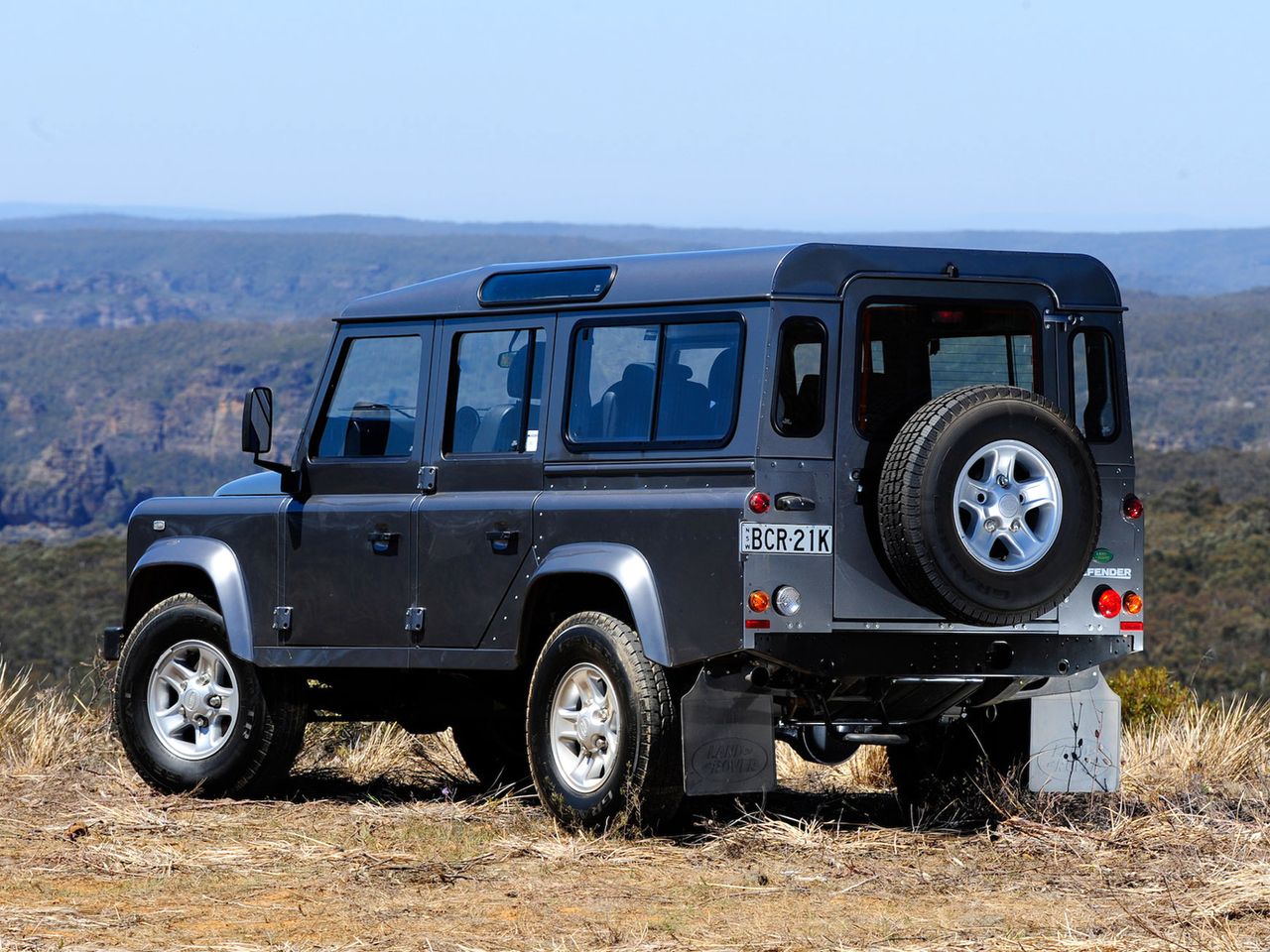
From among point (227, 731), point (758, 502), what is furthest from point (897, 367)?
point (227, 731)

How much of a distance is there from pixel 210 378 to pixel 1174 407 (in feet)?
298

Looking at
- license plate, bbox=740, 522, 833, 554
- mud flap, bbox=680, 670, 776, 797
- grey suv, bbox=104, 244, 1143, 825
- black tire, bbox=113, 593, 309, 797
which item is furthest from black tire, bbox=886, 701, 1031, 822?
black tire, bbox=113, 593, 309, 797

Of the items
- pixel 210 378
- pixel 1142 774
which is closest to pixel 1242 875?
pixel 1142 774

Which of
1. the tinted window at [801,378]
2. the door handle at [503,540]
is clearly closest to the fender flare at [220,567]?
the door handle at [503,540]

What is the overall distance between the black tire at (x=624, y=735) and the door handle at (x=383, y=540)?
103 cm

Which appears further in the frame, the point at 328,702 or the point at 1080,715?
the point at 328,702

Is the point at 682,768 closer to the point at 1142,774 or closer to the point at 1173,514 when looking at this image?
the point at 1142,774

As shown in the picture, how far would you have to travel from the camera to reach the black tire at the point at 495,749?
9648 millimetres

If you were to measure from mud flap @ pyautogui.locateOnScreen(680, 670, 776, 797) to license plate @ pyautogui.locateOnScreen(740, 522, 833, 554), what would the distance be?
21.2 inches

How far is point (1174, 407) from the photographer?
4291 inches

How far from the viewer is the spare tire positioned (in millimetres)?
7062

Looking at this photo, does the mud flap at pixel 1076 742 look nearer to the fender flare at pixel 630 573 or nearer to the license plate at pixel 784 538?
the license plate at pixel 784 538

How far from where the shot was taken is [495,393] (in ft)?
27.5

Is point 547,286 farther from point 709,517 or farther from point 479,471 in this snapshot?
point 709,517
